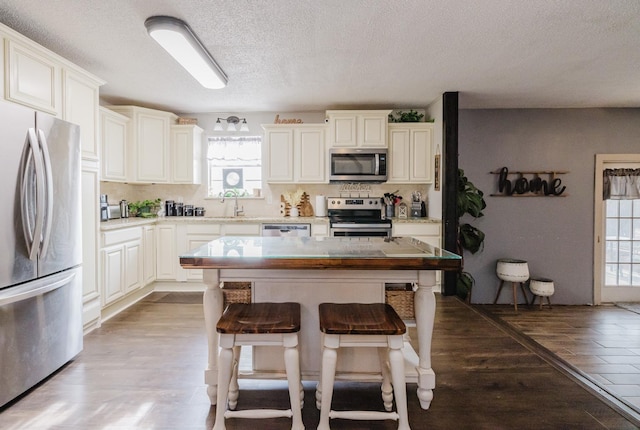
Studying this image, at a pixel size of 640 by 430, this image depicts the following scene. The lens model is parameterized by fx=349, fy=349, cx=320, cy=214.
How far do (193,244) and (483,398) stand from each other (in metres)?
3.49

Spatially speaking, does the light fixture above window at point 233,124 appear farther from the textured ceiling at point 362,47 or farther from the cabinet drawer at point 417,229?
the cabinet drawer at point 417,229

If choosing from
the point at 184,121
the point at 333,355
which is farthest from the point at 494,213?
the point at 184,121

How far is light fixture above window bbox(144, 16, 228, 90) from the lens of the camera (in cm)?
233

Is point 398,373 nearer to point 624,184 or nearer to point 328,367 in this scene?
point 328,367

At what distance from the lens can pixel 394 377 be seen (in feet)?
5.24

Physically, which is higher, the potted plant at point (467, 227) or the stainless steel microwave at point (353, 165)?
the stainless steel microwave at point (353, 165)

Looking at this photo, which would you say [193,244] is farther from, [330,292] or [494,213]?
[494,213]

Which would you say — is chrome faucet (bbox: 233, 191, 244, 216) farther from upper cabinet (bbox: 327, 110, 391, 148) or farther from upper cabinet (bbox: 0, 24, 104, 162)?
upper cabinet (bbox: 0, 24, 104, 162)

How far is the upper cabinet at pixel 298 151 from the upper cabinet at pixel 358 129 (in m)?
0.20

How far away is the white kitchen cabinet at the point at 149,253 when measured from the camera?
4.06 meters

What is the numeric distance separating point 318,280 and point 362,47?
1.94m

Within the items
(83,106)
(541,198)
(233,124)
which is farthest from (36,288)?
(541,198)

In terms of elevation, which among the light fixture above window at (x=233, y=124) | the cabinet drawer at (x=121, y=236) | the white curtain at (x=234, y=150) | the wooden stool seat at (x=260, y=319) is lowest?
the wooden stool seat at (x=260, y=319)

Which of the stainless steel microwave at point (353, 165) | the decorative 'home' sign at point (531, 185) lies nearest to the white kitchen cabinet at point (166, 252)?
the stainless steel microwave at point (353, 165)
